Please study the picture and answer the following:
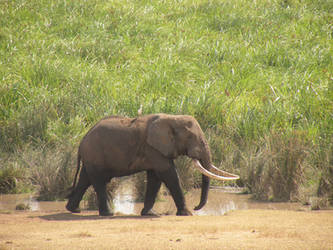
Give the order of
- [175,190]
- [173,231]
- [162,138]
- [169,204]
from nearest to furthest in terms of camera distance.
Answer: [173,231]
[175,190]
[162,138]
[169,204]

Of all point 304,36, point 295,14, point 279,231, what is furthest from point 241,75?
point 279,231

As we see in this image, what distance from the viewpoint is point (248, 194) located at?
10648 millimetres

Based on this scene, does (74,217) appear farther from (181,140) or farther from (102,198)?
(181,140)

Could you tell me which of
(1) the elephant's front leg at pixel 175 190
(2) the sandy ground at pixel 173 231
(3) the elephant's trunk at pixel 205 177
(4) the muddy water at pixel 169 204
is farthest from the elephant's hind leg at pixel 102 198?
(3) the elephant's trunk at pixel 205 177

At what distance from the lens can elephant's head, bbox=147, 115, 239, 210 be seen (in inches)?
329

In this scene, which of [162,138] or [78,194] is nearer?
[162,138]

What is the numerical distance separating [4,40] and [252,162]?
39.4 feet

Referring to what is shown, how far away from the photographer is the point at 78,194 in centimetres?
868

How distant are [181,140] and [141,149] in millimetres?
559

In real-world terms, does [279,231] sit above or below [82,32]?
below

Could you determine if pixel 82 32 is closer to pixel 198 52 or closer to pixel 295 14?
pixel 198 52

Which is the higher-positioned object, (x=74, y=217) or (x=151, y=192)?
(x=151, y=192)

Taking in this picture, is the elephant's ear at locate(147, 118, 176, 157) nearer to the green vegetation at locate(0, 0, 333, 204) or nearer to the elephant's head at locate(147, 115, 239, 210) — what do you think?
the elephant's head at locate(147, 115, 239, 210)

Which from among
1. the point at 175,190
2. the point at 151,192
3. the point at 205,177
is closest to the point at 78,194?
the point at 151,192
